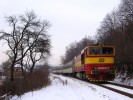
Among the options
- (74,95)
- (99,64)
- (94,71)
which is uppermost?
(99,64)

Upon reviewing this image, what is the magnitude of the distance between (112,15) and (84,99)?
6812cm

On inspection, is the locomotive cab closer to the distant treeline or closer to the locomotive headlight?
the locomotive headlight

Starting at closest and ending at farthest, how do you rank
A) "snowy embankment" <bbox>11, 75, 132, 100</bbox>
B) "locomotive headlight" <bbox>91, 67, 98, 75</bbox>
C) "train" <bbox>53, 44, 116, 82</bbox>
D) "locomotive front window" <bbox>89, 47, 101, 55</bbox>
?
"snowy embankment" <bbox>11, 75, 132, 100</bbox>
"locomotive headlight" <bbox>91, 67, 98, 75</bbox>
"train" <bbox>53, 44, 116, 82</bbox>
"locomotive front window" <bbox>89, 47, 101, 55</bbox>

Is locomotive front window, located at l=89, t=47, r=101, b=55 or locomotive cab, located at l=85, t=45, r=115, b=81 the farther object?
locomotive front window, located at l=89, t=47, r=101, b=55

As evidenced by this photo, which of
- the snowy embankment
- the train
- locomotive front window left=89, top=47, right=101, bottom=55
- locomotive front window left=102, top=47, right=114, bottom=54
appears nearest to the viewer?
the snowy embankment

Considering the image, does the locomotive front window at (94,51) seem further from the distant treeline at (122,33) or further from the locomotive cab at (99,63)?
the distant treeline at (122,33)

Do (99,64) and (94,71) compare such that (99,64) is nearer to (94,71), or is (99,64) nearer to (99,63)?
(99,63)

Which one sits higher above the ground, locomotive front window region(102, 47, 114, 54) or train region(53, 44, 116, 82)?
locomotive front window region(102, 47, 114, 54)

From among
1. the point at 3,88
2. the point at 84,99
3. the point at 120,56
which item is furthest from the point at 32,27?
the point at 84,99

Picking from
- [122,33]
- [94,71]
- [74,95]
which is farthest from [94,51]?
[122,33]

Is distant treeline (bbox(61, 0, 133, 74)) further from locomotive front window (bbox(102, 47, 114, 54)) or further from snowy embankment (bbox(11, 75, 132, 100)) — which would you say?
snowy embankment (bbox(11, 75, 132, 100))

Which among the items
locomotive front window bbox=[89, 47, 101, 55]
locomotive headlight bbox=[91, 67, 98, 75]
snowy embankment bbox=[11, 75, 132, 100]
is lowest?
snowy embankment bbox=[11, 75, 132, 100]

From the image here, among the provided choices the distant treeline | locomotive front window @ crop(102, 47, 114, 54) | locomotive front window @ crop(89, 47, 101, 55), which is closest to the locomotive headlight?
locomotive front window @ crop(89, 47, 101, 55)

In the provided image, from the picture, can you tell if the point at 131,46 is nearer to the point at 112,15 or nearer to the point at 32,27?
the point at 32,27
